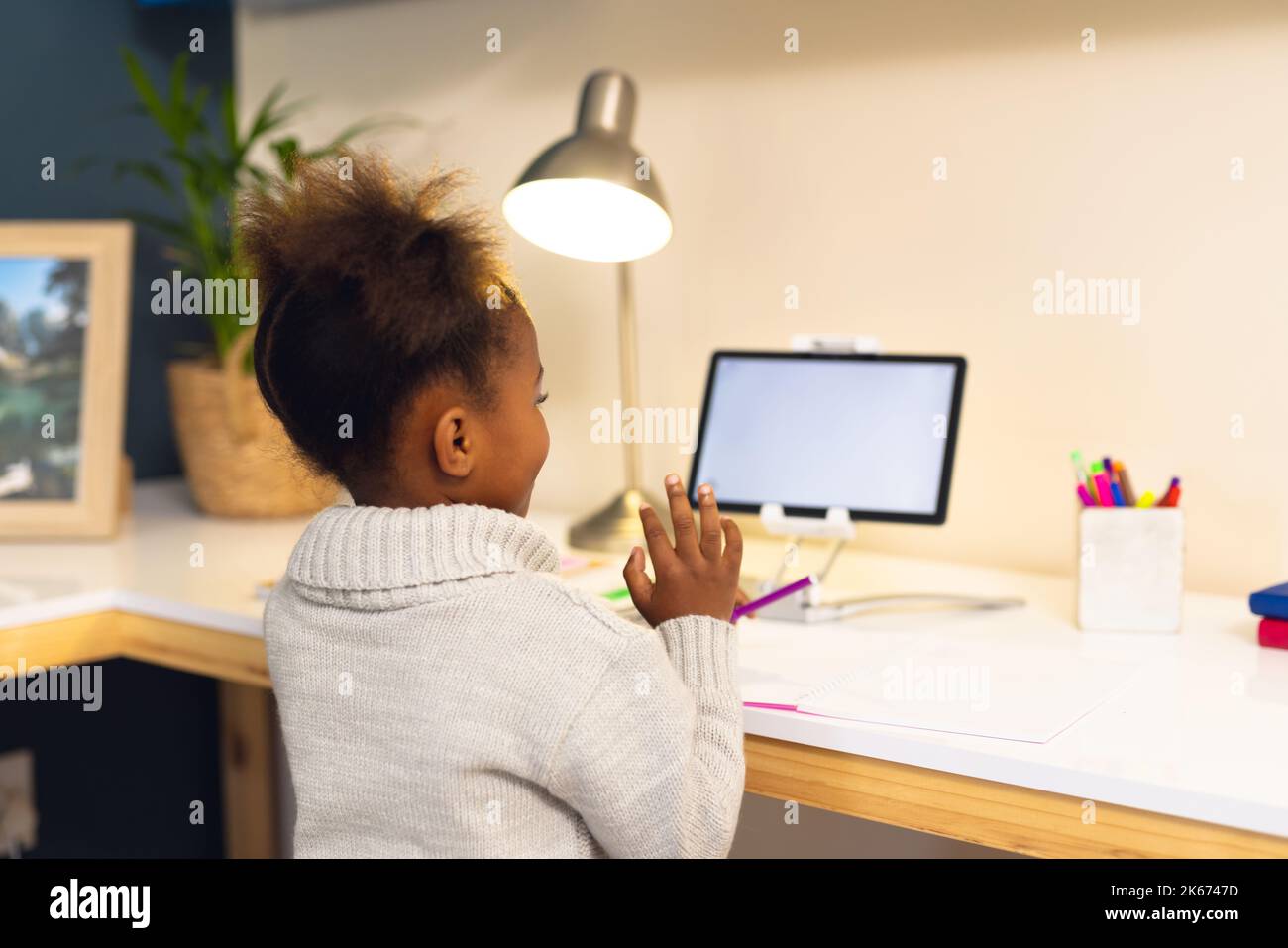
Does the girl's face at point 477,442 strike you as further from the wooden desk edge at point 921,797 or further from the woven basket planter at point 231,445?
the woven basket planter at point 231,445

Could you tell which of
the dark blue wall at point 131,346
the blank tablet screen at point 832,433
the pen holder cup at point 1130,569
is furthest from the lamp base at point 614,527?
the dark blue wall at point 131,346

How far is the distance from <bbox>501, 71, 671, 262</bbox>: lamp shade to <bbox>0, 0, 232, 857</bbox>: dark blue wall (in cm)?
93

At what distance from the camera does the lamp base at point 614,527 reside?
161cm

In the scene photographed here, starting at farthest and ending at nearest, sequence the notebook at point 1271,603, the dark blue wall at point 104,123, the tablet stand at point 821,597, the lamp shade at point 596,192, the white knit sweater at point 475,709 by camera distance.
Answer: the dark blue wall at point 104,123 < the lamp shade at point 596,192 < the tablet stand at point 821,597 < the notebook at point 1271,603 < the white knit sweater at point 475,709

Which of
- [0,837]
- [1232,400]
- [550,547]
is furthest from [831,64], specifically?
[0,837]

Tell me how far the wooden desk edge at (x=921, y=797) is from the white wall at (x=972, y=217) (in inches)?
22.9

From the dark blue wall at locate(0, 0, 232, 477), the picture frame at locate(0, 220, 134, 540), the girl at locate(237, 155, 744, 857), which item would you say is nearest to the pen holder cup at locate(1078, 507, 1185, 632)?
the girl at locate(237, 155, 744, 857)

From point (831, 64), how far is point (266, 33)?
3.59ft

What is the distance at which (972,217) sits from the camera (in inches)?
59.9

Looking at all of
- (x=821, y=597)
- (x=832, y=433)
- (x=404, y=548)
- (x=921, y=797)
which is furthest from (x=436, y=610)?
(x=832, y=433)

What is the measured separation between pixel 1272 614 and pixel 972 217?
598 mm

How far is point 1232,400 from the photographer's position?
4.52ft
